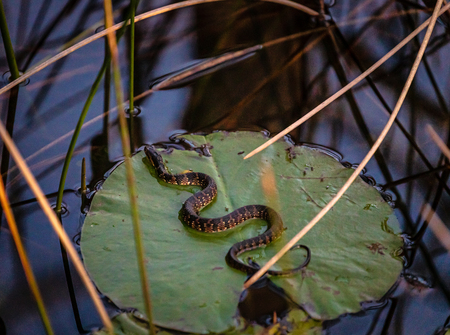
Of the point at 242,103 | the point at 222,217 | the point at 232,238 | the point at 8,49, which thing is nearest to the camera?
the point at 232,238

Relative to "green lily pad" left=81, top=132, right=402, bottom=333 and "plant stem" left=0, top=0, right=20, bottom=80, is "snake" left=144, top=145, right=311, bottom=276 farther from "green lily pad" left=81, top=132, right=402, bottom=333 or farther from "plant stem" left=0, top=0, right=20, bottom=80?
"plant stem" left=0, top=0, right=20, bottom=80

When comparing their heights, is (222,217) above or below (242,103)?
below

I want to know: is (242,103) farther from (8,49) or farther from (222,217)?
(8,49)

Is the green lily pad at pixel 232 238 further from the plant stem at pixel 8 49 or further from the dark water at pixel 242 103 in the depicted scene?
the plant stem at pixel 8 49

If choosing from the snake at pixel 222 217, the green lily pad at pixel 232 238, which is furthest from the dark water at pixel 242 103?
the snake at pixel 222 217

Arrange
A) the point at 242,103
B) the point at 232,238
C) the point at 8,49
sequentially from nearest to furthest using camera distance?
the point at 232,238 < the point at 8,49 < the point at 242,103

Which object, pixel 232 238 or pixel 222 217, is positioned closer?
pixel 232 238

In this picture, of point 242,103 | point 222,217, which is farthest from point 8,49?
point 222,217
